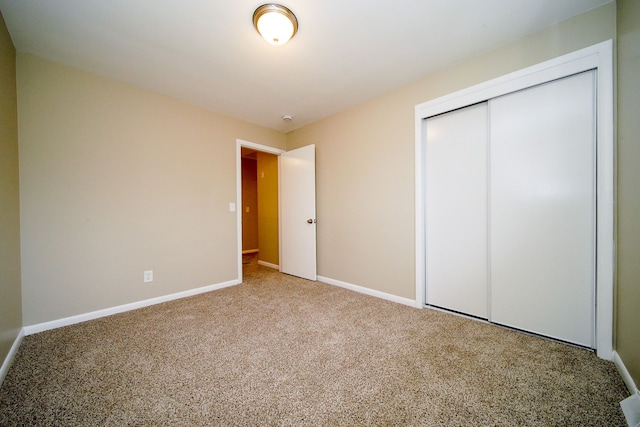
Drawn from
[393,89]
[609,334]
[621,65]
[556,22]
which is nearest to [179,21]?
[393,89]

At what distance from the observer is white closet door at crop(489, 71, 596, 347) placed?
1.76m

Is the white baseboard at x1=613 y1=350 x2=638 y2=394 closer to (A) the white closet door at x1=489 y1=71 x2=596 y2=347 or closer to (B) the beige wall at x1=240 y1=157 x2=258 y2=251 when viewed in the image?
(A) the white closet door at x1=489 y1=71 x2=596 y2=347

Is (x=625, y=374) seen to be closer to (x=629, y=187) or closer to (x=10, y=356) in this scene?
(x=629, y=187)

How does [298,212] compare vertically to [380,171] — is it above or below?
below

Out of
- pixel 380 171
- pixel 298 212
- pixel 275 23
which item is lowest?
pixel 298 212

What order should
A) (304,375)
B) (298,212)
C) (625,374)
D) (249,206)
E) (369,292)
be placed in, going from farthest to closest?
1. (249,206)
2. (298,212)
3. (369,292)
4. (304,375)
5. (625,374)

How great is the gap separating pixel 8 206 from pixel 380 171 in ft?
10.8

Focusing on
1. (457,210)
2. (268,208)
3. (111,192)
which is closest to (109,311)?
(111,192)

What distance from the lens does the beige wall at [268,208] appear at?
444 centimetres

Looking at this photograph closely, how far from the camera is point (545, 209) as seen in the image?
1.91 meters

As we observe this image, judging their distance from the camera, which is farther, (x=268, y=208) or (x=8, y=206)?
(x=268, y=208)

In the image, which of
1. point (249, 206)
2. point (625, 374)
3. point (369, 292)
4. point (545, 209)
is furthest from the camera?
point (249, 206)

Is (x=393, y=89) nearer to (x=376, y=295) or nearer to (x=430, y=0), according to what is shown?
(x=430, y=0)

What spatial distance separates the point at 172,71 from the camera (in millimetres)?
2367
